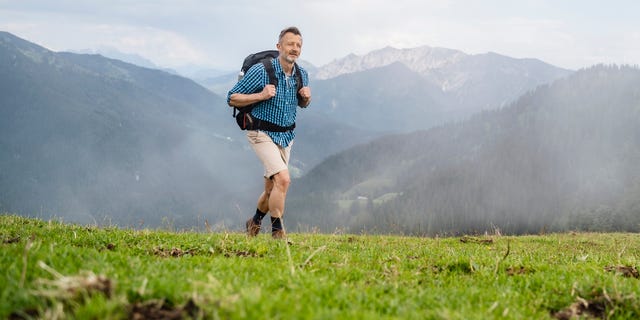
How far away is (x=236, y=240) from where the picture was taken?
9266 mm

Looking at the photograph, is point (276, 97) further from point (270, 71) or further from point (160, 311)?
point (160, 311)

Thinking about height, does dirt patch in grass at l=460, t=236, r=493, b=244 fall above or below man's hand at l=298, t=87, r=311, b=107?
below

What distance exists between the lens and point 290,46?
1059cm

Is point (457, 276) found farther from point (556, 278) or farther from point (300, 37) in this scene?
point (300, 37)

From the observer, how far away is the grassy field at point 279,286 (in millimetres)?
3748

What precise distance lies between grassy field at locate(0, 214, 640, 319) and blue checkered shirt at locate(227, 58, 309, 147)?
325 centimetres

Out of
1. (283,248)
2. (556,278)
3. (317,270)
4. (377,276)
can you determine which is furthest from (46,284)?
(556,278)

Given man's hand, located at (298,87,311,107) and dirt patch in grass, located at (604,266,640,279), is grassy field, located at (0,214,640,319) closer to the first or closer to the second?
dirt patch in grass, located at (604,266,640,279)

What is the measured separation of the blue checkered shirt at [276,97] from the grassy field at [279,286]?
325 centimetres

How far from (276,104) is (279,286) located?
20.0ft

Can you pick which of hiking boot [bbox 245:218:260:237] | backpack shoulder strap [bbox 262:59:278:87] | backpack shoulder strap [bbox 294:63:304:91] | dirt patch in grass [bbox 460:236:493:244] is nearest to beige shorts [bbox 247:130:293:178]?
backpack shoulder strap [bbox 262:59:278:87]

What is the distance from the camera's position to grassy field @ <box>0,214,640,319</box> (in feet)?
12.3

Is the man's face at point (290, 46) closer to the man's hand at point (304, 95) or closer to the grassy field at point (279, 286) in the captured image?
the man's hand at point (304, 95)

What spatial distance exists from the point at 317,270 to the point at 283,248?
2.07 meters
